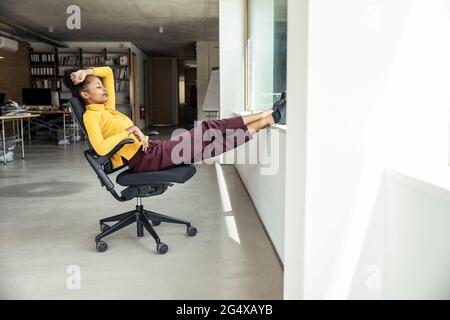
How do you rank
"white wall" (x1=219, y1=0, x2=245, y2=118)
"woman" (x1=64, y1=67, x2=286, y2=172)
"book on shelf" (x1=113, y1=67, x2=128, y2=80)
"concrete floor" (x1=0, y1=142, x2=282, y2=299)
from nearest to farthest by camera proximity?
"concrete floor" (x1=0, y1=142, x2=282, y2=299) → "woman" (x1=64, y1=67, x2=286, y2=172) → "white wall" (x1=219, y1=0, x2=245, y2=118) → "book on shelf" (x1=113, y1=67, x2=128, y2=80)

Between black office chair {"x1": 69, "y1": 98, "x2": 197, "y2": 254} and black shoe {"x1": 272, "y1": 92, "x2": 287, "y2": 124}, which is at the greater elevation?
black shoe {"x1": 272, "y1": 92, "x2": 287, "y2": 124}

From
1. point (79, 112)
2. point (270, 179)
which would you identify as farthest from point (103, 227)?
point (270, 179)

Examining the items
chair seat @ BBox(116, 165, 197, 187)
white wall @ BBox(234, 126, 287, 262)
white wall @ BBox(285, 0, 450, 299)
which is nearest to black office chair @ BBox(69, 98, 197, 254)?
chair seat @ BBox(116, 165, 197, 187)

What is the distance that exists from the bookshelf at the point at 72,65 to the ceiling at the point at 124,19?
58 centimetres

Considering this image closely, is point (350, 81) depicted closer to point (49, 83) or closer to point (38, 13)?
point (38, 13)

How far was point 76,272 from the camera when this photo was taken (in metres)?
2.58

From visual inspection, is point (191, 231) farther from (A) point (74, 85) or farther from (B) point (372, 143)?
(B) point (372, 143)

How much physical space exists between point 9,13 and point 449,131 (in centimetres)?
1024

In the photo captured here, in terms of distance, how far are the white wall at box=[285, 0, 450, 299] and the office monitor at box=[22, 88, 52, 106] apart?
10.6 metres

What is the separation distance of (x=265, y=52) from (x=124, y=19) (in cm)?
635

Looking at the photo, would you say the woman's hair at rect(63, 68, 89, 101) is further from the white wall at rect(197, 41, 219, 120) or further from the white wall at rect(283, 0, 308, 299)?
the white wall at rect(197, 41, 219, 120)

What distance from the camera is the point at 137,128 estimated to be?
318 centimetres

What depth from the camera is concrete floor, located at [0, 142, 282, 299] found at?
2.32 metres

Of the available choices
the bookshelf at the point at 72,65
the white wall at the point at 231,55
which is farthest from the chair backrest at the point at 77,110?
the bookshelf at the point at 72,65
